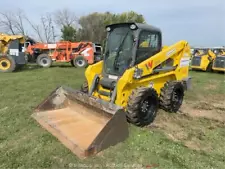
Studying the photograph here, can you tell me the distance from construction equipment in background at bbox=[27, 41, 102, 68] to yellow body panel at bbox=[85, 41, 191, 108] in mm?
9473

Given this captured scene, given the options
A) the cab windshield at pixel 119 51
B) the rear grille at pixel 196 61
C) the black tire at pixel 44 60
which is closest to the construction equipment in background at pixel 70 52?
the black tire at pixel 44 60

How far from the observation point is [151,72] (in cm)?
473

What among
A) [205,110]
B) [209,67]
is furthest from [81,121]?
[209,67]

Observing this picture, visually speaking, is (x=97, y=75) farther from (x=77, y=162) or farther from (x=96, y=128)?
(x=77, y=162)

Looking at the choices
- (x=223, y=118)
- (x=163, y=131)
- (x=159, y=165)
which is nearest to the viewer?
(x=159, y=165)

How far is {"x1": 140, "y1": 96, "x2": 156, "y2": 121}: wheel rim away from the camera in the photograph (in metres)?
4.36

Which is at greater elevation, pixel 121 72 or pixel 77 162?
pixel 121 72

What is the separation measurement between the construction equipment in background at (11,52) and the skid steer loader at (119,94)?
8.39m

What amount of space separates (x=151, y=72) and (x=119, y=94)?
0.93 metres

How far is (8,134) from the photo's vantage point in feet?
13.2

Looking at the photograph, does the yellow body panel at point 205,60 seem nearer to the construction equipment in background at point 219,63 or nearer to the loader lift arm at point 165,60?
the construction equipment in background at point 219,63

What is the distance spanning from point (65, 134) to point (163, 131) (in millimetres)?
1790

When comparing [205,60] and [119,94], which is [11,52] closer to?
[119,94]

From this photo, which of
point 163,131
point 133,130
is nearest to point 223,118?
point 163,131
